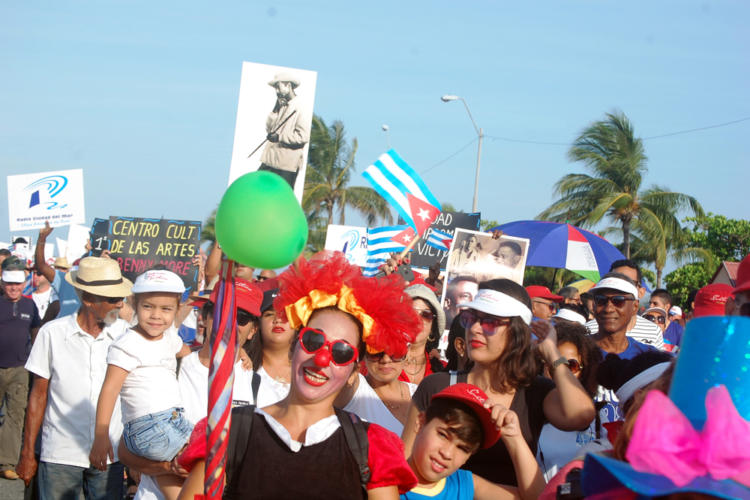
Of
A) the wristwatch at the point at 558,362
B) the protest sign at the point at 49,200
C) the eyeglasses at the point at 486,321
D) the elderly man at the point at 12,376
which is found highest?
the eyeglasses at the point at 486,321

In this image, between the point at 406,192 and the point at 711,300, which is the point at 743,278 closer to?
the point at 711,300

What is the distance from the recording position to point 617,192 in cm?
3081

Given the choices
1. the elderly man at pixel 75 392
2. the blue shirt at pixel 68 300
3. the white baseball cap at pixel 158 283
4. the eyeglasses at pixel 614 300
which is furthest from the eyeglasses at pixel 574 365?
the blue shirt at pixel 68 300

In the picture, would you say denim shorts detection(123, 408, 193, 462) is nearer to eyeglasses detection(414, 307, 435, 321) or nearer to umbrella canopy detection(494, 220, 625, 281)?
eyeglasses detection(414, 307, 435, 321)

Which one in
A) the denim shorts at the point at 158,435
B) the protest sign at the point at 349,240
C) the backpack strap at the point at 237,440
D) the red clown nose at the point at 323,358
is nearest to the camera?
the backpack strap at the point at 237,440

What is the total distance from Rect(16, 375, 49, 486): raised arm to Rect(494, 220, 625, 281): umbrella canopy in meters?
6.40

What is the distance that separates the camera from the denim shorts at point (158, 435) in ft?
11.4

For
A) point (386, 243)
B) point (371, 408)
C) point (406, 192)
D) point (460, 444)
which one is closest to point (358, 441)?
point (460, 444)

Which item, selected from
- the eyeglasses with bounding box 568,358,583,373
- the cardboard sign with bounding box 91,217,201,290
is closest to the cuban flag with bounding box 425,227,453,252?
the cardboard sign with bounding box 91,217,201,290

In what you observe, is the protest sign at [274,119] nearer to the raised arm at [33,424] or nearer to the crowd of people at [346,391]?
the crowd of people at [346,391]

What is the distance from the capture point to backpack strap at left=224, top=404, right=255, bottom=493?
8.49ft

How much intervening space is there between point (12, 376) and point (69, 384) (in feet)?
13.3

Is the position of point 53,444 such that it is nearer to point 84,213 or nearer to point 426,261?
point 84,213

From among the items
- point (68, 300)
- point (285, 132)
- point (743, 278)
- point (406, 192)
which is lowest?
point (68, 300)
